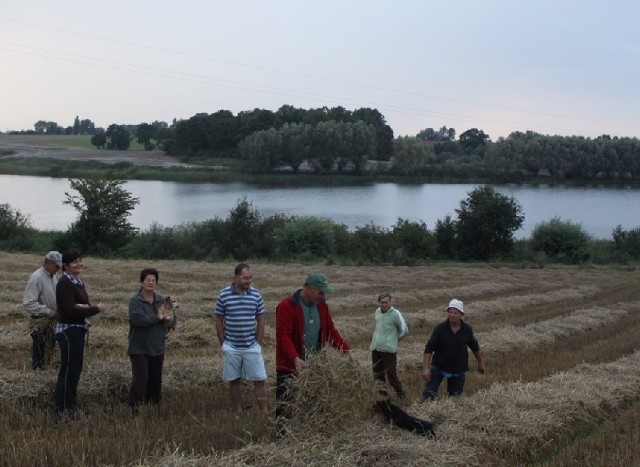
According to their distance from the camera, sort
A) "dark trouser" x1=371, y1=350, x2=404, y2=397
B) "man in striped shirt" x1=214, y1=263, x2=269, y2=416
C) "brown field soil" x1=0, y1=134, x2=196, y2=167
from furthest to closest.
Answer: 1. "brown field soil" x1=0, y1=134, x2=196, y2=167
2. "dark trouser" x1=371, y1=350, x2=404, y2=397
3. "man in striped shirt" x1=214, y1=263, x2=269, y2=416

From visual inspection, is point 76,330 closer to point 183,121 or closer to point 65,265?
point 65,265

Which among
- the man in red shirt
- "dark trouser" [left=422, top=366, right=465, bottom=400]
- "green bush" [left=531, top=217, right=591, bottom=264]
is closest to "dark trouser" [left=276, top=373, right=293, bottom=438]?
the man in red shirt

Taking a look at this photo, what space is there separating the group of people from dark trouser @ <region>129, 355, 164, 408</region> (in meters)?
0.01

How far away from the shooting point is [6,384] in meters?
8.82

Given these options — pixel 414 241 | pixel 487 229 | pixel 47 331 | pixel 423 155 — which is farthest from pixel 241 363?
pixel 423 155

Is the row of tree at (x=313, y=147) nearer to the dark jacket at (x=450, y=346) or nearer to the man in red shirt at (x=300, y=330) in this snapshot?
the dark jacket at (x=450, y=346)

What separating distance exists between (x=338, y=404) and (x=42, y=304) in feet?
14.6

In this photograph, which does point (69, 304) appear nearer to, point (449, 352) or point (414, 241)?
point (449, 352)

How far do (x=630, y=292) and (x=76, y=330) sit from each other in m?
22.5

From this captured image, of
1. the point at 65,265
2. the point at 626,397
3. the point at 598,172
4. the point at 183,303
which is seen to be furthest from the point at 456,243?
the point at 598,172

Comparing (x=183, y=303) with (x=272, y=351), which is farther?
(x=183, y=303)

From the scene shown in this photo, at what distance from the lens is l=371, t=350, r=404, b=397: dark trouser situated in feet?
34.2

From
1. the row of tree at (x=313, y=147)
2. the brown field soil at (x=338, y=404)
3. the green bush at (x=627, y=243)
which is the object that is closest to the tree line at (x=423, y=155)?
the row of tree at (x=313, y=147)

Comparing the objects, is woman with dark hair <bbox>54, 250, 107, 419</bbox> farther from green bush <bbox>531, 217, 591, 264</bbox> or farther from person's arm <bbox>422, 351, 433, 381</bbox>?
Result: green bush <bbox>531, 217, 591, 264</bbox>
